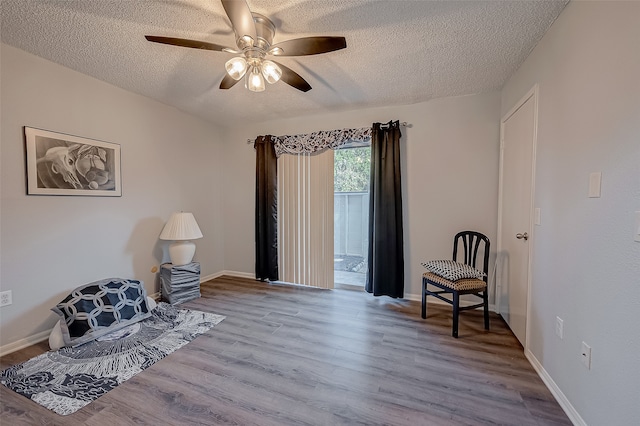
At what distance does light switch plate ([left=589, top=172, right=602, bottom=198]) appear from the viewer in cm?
122

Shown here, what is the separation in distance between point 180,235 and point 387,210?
8.19 ft

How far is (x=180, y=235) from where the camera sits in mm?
2926

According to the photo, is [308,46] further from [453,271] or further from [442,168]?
[453,271]

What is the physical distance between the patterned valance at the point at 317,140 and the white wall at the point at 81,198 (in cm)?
123

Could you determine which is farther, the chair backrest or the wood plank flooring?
the chair backrest

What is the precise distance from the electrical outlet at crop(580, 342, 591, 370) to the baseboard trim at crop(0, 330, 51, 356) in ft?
12.7

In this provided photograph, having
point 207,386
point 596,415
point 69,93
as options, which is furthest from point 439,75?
point 69,93

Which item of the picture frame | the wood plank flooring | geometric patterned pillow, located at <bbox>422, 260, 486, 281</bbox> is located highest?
the picture frame

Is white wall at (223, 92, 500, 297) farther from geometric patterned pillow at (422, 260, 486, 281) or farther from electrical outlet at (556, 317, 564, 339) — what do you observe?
electrical outlet at (556, 317, 564, 339)

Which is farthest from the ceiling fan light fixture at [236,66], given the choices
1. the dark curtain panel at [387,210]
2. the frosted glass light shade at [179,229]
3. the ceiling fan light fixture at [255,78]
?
the frosted glass light shade at [179,229]

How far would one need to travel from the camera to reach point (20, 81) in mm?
1994

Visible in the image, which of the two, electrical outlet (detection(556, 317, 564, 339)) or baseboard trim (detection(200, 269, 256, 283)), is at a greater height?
electrical outlet (detection(556, 317, 564, 339))

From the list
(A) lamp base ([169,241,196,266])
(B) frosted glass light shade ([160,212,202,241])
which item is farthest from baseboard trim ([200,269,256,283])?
(B) frosted glass light shade ([160,212,202,241])

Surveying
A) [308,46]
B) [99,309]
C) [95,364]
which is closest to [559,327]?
[308,46]
